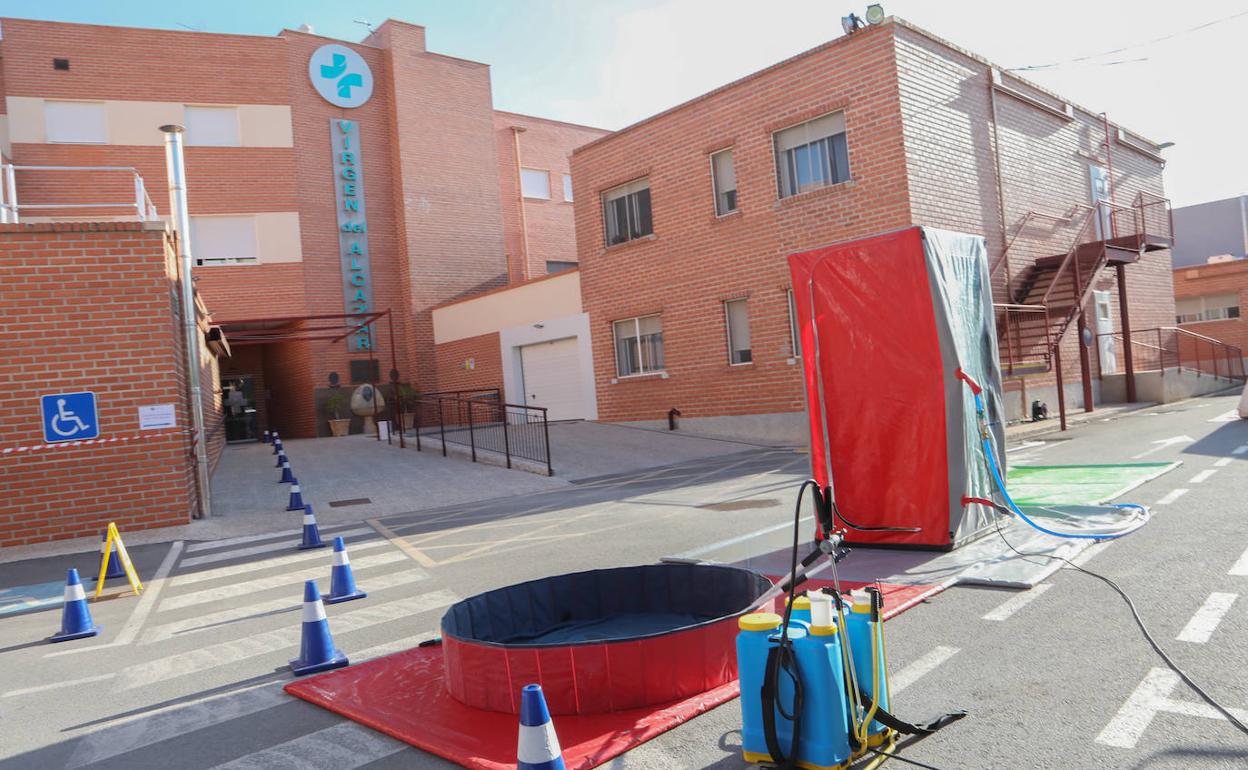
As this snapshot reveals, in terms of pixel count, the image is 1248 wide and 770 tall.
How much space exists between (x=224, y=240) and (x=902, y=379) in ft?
75.7

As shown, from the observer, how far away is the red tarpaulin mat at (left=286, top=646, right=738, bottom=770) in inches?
148

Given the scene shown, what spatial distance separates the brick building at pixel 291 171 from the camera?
2378cm

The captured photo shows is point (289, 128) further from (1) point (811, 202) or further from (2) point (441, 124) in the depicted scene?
(1) point (811, 202)

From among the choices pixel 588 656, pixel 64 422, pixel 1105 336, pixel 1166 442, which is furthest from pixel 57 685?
pixel 1105 336

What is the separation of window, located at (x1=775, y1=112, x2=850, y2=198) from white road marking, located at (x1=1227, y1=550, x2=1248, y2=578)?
40.2ft

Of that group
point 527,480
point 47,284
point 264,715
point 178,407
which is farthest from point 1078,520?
point 47,284

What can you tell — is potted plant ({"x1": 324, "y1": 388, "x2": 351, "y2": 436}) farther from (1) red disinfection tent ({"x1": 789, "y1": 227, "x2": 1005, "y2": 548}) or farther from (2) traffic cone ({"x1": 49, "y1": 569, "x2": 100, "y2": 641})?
(1) red disinfection tent ({"x1": 789, "y1": 227, "x2": 1005, "y2": 548})

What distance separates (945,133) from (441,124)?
17.1 metres

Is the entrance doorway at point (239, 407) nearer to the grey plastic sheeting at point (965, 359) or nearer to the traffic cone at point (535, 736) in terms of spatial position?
the grey plastic sheeting at point (965, 359)

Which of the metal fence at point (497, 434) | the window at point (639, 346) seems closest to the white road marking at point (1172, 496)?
the metal fence at point (497, 434)

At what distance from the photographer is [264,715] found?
454cm

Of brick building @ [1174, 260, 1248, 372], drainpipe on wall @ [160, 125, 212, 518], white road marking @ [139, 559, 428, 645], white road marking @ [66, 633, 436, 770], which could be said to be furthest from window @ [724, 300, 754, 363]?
brick building @ [1174, 260, 1248, 372]

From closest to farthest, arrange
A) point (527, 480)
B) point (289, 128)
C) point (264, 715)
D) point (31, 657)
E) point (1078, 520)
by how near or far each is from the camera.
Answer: point (264, 715) < point (31, 657) < point (1078, 520) < point (527, 480) < point (289, 128)

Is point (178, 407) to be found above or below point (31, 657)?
above
